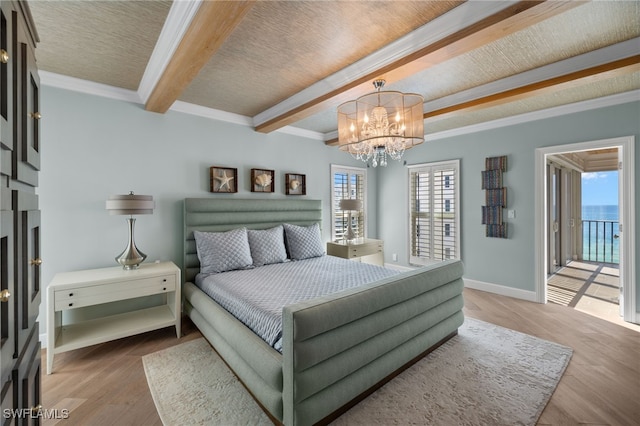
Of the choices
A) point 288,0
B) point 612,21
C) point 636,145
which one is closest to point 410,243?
point 636,145

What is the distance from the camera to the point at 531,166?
3.88 m

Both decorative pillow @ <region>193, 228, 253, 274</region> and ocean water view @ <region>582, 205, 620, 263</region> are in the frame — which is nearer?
decorative pillow @ <region>193, 228, 253, 274</region>

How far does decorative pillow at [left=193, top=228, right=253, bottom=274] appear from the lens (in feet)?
10.4

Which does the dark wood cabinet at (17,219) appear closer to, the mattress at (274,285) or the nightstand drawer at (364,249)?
the mattress at (274,285)

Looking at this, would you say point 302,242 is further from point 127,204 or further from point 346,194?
point 127,204

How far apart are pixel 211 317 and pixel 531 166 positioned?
14.3 ft

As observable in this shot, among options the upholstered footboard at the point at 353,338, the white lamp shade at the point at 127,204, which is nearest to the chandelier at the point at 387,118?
the upholstered footboard at the point at 353,338

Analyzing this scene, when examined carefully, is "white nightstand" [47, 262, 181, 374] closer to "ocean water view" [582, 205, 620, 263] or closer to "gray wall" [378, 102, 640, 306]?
"gray wall" [378, 102, 640, 306]

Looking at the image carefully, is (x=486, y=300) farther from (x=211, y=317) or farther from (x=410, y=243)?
(x=211, y=317)

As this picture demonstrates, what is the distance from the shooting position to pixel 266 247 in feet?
11.7

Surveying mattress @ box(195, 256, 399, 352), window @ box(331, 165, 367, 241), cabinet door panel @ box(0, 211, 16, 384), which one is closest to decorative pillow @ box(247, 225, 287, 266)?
mattress @ box(195, 256, 399, 352)

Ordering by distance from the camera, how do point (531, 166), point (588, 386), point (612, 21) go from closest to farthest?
point (612, 21) < point (588, 386) < point (531, 166)

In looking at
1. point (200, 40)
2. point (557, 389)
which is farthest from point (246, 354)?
point (557, 389)

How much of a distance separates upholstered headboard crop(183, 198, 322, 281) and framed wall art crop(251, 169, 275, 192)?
22 cm
